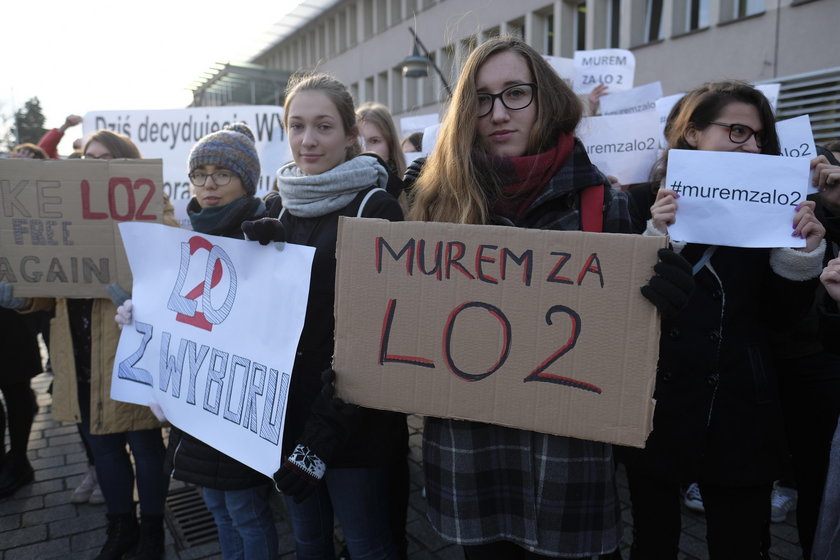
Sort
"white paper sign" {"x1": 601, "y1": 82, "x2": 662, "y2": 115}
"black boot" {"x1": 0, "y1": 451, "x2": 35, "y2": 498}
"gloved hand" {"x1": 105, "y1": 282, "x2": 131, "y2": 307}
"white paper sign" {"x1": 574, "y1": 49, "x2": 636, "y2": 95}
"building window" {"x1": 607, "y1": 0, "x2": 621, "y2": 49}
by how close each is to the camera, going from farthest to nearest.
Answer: "building window" {"x1": 607, "y1": 0, "x2": 621, "y2": 49} < "white paper sign" {"x1": 574, "y1": 49, "x2": 636, "y2": 95} < "white paper sign" {"x1": 601, "y1": 82, "x2": 662, "y2": 115} < "black boot" {"x1": 0, "y1": 451, "x2": 35, "y2": 498} < "gloved hand" {"x1": 105, "y1": 282, "x2": 131, "y2": 307}

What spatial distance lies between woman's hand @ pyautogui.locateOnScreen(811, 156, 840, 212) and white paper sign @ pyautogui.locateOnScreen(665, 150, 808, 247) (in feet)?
1.15

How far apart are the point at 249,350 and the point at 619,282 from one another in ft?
3.73

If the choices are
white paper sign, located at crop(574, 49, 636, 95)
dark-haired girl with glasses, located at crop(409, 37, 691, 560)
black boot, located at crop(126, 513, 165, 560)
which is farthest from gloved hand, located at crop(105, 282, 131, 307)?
white paper sign, located at crop(574, 49, 636, 95)

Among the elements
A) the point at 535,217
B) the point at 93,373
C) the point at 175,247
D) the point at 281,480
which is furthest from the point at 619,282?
the point at 93,373

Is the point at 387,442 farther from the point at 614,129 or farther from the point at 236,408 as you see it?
the point at 614,129

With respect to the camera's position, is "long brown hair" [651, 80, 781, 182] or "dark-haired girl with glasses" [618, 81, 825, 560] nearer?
"dark-haired girl with glasses" [618, 81, 825, 560]

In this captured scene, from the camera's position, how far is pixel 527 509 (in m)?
1.49

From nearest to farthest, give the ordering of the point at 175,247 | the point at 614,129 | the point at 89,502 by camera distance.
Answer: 1. the point at 175,247
2. the point at 89,502
3. the point at 614,129

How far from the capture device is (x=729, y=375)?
5.73ft

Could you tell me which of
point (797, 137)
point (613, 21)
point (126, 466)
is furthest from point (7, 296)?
point (613, 21)

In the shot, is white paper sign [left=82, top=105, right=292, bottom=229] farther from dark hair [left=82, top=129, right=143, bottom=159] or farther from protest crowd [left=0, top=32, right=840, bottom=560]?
protest crowd [left=0, top=32, right=840, bottom=560]

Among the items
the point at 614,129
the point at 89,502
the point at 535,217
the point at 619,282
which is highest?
the point at 614,129

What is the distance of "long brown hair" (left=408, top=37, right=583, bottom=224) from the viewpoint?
1585 millimetres

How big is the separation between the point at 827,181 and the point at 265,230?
1837mm
